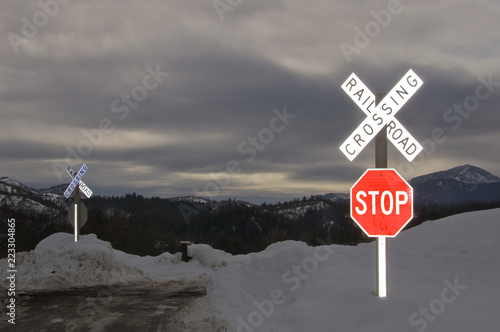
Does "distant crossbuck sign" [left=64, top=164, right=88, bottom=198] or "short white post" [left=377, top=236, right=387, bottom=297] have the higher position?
"distant crossbuck sign" [left=64, top=164, right=88, bottom=198]

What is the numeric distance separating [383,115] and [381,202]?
4.83 ft

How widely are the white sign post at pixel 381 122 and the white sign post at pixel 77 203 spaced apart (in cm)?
1737

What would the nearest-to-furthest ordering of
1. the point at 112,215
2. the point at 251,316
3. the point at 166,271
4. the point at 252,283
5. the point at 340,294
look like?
the point at 340,294
the point at 251,316
the point at 252,283
the point at 166,271
the point at 112,215

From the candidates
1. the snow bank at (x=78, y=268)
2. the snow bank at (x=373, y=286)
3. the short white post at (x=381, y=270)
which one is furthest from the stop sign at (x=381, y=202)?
the snow bank at (x=78, y=268)

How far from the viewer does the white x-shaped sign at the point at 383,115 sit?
738 cm

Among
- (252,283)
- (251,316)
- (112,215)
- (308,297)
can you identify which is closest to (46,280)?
(252,283)

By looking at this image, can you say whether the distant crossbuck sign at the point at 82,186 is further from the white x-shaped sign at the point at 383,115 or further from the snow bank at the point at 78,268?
the white x-shaped sign at the point at 383,115

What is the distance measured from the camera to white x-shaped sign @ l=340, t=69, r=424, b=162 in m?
7.38

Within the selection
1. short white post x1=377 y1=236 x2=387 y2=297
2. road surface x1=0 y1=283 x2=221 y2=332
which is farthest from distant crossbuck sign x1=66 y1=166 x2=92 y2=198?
short white post x1=377 y1=236 x2=387 y2=297

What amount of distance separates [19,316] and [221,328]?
17.1 ft

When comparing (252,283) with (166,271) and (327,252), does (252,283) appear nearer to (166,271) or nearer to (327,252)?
(327,252)

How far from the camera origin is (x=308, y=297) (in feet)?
32.4

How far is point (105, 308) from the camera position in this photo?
480 inches

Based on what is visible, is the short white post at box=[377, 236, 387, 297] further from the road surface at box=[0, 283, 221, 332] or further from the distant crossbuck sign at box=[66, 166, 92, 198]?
the distant crossbuck sign at box=[66, 166, 92, 198]
